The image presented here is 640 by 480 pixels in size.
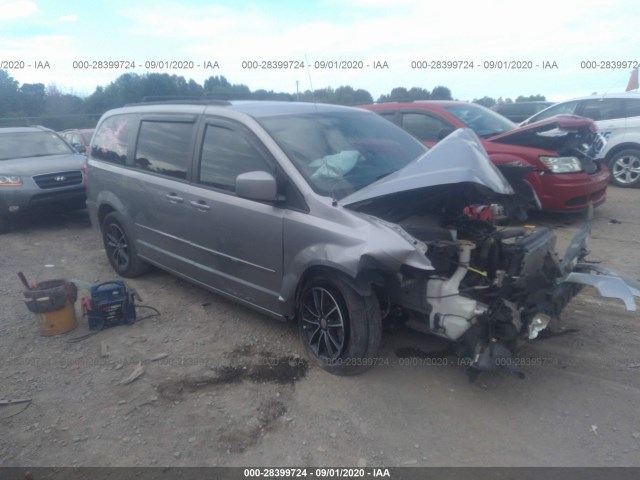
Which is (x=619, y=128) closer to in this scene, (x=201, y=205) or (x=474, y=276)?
(x=474, y=276)

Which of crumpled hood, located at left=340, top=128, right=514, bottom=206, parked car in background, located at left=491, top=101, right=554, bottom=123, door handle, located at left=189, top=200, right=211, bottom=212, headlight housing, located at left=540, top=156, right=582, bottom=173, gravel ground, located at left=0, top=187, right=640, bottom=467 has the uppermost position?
parked car in background, located at left=491, top=101, right=554, bottom=123

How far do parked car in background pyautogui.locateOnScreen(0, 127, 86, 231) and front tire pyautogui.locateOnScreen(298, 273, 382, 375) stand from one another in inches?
230

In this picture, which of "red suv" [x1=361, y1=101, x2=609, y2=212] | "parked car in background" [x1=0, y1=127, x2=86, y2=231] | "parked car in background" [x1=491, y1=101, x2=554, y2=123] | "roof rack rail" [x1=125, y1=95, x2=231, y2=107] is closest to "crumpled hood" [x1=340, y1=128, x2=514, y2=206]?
"roof rack rail" [x1=125, y1=95, x2=231, y2=107]

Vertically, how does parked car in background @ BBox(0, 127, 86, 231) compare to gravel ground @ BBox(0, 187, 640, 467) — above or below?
above

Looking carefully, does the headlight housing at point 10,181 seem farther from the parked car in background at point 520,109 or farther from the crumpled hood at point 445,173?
the parked car in background at point 520,109

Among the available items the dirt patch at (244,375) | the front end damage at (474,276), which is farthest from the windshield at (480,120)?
the dirt patch at (244,375)

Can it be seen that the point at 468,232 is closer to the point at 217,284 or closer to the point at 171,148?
the point at 217,284

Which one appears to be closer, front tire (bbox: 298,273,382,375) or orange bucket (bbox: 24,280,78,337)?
front tire (bbox: 298,273,382,375)

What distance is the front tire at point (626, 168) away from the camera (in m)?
8.73

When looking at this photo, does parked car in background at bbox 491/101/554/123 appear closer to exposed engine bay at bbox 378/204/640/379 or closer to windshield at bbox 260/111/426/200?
windshield at bbox 260/111/426/200

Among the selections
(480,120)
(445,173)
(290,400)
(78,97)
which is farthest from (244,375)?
(78,97)

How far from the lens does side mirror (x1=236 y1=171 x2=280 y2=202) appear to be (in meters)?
3.25

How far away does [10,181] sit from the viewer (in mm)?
7312

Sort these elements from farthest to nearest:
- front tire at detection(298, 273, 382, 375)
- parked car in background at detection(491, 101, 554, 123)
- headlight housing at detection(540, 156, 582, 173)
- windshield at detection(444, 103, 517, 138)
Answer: parked car in background at detection(491, 101, 554, 123), windshield at detection(444, 103, 517, 138), headlight housing at detection(540, 156, 582, 173), front tire at detection(298, 273, 382, 375)
